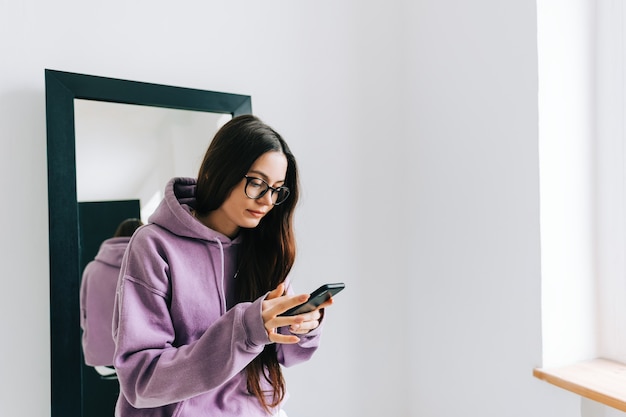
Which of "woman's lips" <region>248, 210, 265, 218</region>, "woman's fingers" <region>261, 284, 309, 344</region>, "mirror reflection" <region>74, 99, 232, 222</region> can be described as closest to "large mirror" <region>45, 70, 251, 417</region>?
"mirror reflection" <region>74, 99, 232, 222</region>

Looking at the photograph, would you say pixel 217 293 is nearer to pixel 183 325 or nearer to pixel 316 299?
pixel 183 325

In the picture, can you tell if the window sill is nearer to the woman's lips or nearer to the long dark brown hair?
the long dark brown hair

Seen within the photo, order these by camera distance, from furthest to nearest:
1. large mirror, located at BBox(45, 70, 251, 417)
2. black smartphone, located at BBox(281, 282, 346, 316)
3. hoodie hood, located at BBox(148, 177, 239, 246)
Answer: large mirror, located at BBox(45, 70, 251, 417) → hoodie hood, located at BBox(148, 177, 239, 246) → black smartphone, located at BBox(281, 282, 346, 316)

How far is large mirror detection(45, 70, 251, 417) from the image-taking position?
1.12 metres

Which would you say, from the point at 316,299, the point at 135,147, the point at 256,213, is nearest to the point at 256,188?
the point at 256,213

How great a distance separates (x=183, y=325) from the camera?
99 centimetres

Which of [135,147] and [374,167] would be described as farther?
[374,167]

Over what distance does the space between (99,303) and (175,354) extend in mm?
353

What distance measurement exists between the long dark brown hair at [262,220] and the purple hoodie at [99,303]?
0.91ft

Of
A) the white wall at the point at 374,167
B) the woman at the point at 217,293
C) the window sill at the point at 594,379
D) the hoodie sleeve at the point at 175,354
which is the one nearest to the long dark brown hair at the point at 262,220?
the woman at the point at 217,293

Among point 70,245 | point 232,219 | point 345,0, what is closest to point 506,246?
point 232,219

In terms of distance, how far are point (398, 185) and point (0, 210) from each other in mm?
1106

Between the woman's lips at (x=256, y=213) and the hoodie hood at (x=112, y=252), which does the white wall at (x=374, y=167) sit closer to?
the hoodie hood at (x=112, y=252)

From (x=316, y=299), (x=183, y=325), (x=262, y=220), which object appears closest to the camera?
(x=316, y=299)
